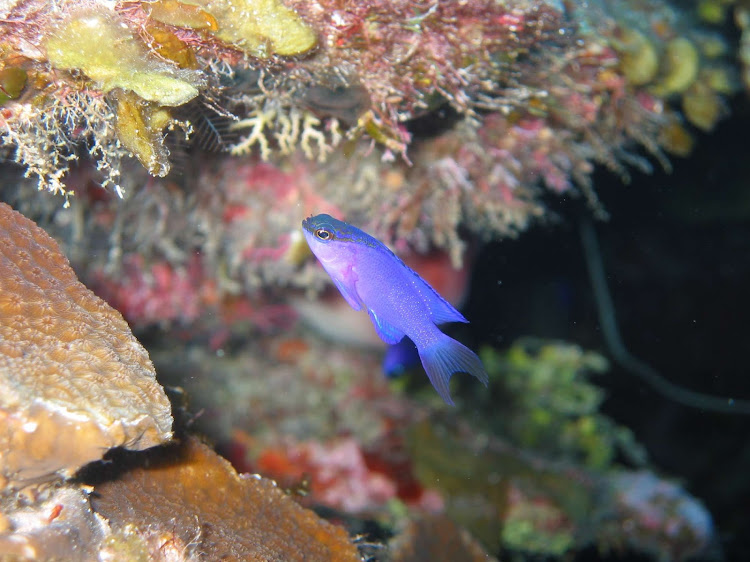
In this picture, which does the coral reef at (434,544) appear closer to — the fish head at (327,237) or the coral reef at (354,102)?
the fish head at (327,237)

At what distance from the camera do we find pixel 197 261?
15.6 ft

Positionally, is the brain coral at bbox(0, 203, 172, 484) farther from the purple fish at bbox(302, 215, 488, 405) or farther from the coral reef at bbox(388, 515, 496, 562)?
the coral reef at bbox(388, 515, 496, 562)

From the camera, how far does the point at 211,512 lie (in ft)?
6.95

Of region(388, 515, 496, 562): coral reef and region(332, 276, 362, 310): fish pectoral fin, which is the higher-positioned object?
region(332, 276, 362, 310): fish pectoral fin

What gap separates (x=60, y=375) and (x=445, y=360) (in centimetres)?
142

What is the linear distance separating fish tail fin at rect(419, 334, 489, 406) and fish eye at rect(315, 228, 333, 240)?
616 mm

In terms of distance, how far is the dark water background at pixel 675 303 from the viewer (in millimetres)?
6906

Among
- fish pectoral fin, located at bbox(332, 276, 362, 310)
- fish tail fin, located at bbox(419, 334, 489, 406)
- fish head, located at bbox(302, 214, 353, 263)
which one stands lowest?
fish tail fin, located at bbox(419, 334, 489, 406)

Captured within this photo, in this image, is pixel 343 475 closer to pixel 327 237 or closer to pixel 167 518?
pixel 167 518

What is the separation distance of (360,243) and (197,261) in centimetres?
340

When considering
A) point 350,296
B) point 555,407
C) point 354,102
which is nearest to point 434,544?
point 350,296

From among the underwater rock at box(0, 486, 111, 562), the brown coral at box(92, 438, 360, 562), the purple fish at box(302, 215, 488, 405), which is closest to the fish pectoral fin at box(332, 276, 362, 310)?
the purple fish at box(302, 215, 488, 405)

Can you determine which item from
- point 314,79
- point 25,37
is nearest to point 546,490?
point 314,79

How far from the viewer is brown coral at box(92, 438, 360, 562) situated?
1846 millimetres
